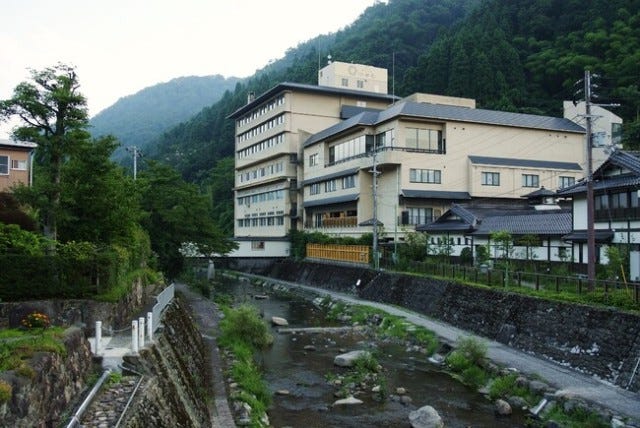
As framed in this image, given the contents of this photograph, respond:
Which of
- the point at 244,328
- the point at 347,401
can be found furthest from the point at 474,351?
the point at 244,328

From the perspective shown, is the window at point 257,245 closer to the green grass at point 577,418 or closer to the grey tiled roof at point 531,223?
the grey tiled roof at point 531,223

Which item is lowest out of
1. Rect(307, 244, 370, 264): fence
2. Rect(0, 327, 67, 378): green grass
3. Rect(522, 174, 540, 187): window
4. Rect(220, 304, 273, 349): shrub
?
Rect(220, 304, 273, 349): shrub

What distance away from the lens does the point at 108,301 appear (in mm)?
15125

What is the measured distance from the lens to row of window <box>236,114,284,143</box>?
63.4 meters

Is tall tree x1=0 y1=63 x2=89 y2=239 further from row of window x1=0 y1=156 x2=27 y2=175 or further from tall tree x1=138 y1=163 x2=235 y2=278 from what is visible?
tall tree x1=138 y1=163 x2=235 y2=278

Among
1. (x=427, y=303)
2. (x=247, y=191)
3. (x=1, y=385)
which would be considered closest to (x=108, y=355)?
(x=1, y=385)

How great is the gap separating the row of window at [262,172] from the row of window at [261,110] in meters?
7.01

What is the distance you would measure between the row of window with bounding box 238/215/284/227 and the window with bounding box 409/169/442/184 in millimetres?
21341

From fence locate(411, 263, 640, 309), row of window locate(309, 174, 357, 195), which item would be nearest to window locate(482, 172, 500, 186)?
row of window locate(309, 174, 357, 195)

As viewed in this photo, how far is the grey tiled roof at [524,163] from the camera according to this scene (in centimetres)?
4738

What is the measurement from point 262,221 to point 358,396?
5209 centimetres

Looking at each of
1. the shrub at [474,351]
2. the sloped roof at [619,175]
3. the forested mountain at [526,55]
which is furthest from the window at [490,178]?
the shrub at [474,351]

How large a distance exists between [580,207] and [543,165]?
22996 mm

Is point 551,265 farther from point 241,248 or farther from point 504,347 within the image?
point 241,248
